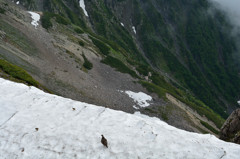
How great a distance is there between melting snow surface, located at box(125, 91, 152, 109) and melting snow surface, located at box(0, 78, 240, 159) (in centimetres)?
3371

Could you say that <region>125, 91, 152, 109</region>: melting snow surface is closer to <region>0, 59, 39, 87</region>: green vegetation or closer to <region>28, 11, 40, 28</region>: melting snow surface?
<region>0, 59, 39, 87</region>: green vegetation

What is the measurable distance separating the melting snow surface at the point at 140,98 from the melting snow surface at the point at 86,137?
33.7 m

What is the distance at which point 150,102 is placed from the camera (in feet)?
163

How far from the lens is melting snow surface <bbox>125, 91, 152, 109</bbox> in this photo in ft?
155

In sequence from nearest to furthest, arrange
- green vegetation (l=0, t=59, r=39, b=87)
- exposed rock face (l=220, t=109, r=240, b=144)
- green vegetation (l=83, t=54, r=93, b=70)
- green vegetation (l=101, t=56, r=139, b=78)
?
1. exposed rock face (l=220, t=109, r=240, b=144)
2. green vegetation (l=0, t=59, r=39, b=87)
3. green vegetation (l=83, t=54, r=93, b=70)
4. green vegetation (l=101, t=56, r=139, b=78)

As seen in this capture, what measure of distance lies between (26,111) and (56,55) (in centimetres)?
4008

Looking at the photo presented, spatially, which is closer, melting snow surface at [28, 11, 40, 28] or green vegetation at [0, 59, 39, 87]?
green vegetation at [0, 59, 39, 87]

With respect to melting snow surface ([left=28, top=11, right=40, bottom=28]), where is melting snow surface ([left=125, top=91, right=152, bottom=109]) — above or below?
below

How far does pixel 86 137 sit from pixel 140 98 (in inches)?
1551

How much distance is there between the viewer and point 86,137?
1108cm

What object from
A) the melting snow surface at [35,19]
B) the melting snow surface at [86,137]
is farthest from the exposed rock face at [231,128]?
the melting snow surface at [35,19]

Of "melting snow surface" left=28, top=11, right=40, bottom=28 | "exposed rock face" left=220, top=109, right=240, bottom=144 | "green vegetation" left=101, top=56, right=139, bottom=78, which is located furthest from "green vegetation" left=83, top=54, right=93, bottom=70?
"exposed rock face" left=220, top=109, right=240, bottom=144

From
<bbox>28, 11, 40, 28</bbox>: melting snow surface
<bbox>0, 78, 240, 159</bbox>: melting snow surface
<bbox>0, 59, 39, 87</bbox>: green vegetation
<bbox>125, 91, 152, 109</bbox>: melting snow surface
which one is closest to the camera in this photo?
<bbox>0, 78, 240, 159</bbox>: melting snow surface

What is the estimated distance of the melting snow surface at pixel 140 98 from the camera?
47.2m
